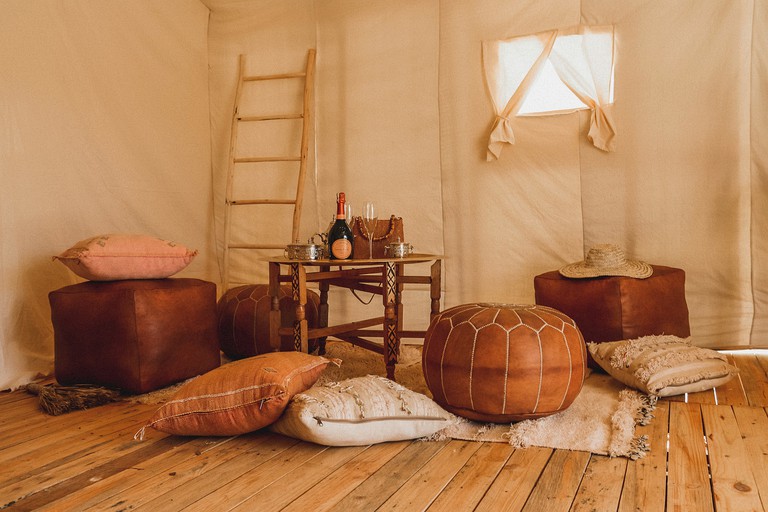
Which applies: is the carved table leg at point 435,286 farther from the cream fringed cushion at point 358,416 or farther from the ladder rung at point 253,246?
the ladder rung at point 253,246

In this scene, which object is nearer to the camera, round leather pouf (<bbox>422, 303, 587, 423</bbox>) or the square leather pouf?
round leather pouf (<bbox>422, 303, 587, 423</bbox>)

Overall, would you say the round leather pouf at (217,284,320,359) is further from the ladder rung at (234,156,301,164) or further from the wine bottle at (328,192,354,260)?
the ladder rung at (234,156,301,164)

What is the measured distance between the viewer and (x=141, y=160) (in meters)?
4.04

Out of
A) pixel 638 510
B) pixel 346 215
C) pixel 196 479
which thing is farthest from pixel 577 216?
pixel 196 479

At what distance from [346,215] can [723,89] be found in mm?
2141

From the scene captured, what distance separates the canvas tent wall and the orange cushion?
139 cm

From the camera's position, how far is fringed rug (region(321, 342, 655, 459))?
6.59 ft

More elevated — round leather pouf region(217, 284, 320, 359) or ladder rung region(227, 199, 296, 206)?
ladder rung region(227, 199, 296, 206)

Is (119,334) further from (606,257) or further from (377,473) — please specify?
(606,257)

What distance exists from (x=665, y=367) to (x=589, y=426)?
585 millimetres

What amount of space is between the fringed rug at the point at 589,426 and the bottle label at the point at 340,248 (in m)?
0.64

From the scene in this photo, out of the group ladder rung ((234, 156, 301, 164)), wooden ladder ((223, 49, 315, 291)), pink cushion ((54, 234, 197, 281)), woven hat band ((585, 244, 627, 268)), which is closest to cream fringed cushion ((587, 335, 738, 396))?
woven hat band ((585, 244, 627, 268))

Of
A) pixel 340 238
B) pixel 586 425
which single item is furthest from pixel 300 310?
pixel 586 425

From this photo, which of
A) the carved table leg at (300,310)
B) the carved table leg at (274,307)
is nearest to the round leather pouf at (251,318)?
the carved table leg at (274,307)
